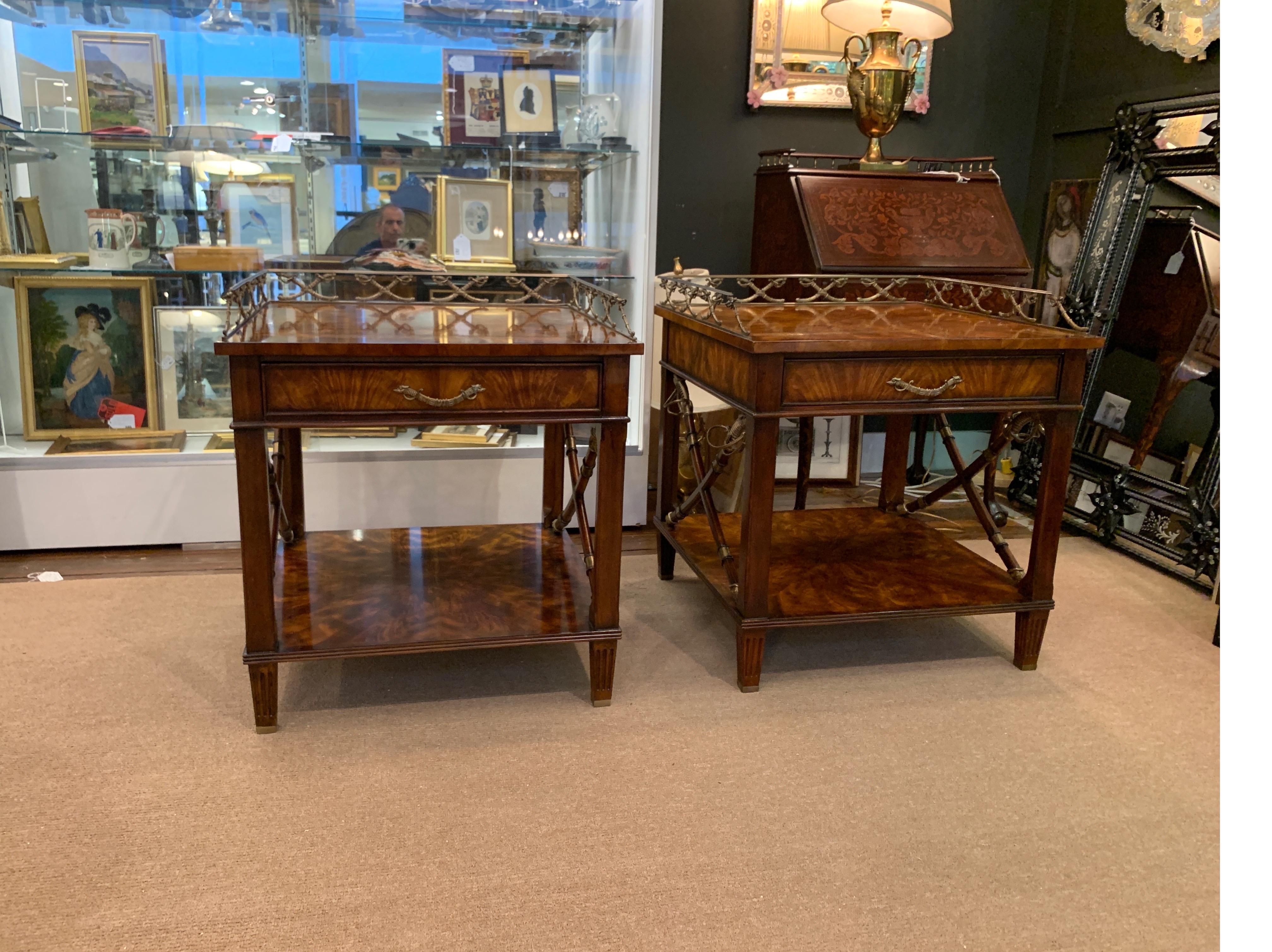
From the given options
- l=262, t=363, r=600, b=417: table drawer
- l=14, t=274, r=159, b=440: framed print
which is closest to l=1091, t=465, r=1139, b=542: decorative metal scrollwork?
l=262, t=363, r=600, b=417: table drawer

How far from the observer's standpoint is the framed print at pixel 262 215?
298 centimetres

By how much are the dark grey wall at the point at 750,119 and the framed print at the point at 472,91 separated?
0.75 metres

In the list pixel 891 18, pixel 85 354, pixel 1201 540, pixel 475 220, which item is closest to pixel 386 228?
pixel 475 220

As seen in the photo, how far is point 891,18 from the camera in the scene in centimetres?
309

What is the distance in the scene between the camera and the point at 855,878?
5.41 ft

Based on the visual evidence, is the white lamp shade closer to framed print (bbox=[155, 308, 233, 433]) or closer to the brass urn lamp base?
the brass urn lamp base

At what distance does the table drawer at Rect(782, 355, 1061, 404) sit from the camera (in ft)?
6.80

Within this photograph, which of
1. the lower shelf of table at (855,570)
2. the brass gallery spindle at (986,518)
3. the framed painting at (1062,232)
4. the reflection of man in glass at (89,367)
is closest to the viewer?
the lower shelf of table at (855,570)

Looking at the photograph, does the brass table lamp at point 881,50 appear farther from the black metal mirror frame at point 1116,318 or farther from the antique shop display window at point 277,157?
the black metal mirror frame at point 1116,318

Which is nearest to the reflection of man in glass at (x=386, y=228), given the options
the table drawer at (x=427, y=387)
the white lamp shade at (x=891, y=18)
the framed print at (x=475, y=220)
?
the framed print at (x=475, y=220)

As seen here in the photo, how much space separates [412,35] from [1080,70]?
93.4 inches

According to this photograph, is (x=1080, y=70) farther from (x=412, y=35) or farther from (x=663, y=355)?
(x=412, y=35)

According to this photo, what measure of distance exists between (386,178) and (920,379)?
5.69 feet
